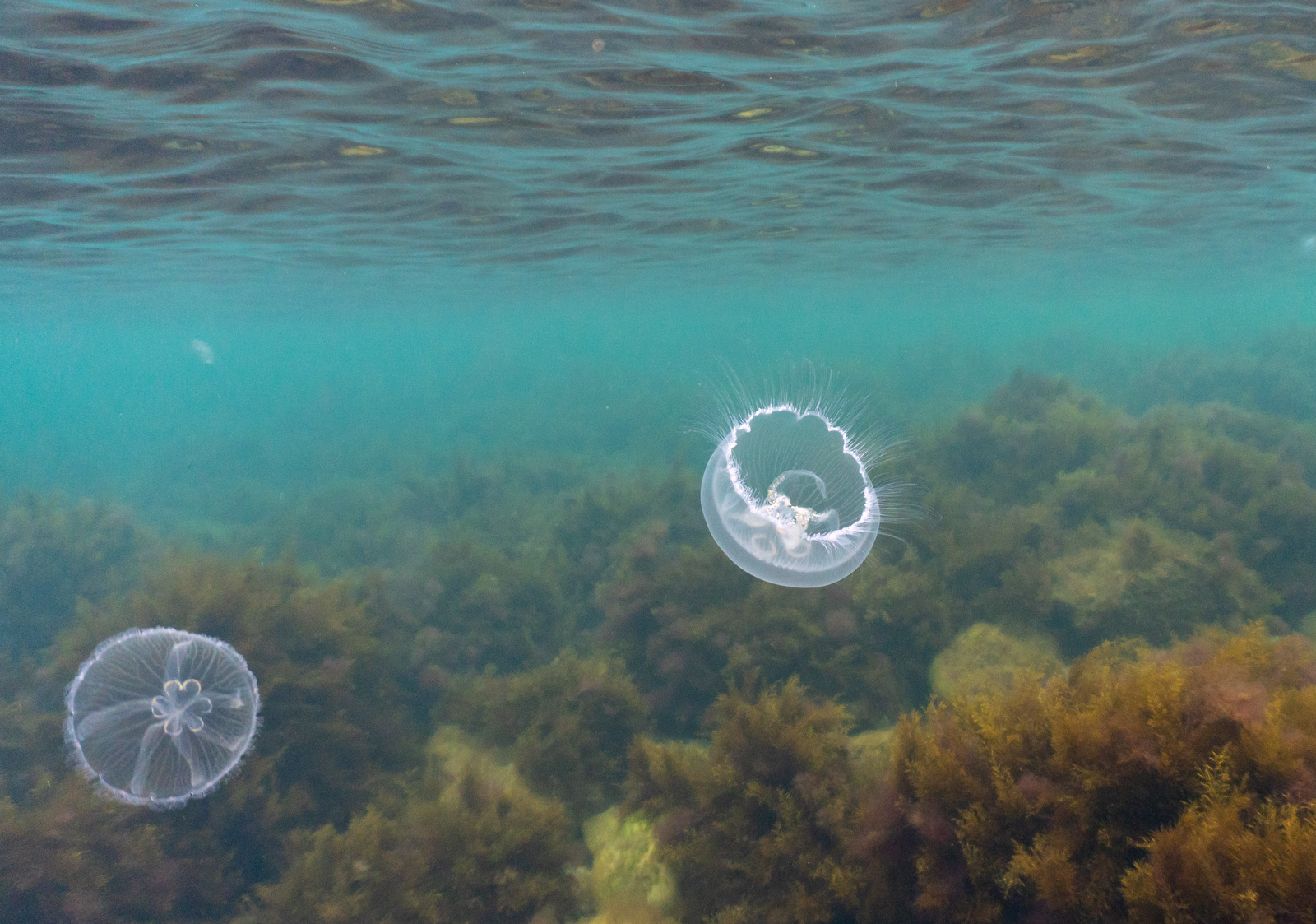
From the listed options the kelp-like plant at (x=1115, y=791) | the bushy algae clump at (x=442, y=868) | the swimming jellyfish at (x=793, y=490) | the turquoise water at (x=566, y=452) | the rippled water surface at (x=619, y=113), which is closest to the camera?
the kelp-like plant at (x=1115, y=791)

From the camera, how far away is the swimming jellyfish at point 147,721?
15.9 feet

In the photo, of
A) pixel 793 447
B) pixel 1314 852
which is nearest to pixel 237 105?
pixel 793 447

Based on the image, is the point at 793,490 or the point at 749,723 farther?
the point at 793,490

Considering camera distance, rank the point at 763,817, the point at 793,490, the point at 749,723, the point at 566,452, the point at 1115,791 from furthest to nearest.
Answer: the point at 566,452 → the point at 793,490 → the point at 749,723 → the point at 763,817 → the point at 1115,791

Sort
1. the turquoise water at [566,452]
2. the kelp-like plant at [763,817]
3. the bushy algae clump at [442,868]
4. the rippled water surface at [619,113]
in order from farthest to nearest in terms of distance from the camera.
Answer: the rippled water surface at [619,113], the turquoise water at [566,452], the bushy algae clump at [442,868], the kelp-like plant at [763,817]

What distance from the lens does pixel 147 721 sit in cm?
486

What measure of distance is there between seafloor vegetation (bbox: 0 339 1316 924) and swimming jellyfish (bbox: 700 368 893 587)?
1.05 metres

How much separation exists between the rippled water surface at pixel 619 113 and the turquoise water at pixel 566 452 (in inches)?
3.0

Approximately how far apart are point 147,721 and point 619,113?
929 centimetres

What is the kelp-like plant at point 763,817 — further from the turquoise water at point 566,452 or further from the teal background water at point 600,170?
the teal background water at point 600,170

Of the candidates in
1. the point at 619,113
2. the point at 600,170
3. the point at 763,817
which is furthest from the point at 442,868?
the point at 600,170

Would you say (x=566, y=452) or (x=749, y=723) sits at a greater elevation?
(x=749, y=723)

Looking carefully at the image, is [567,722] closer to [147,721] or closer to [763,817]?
[763,817]

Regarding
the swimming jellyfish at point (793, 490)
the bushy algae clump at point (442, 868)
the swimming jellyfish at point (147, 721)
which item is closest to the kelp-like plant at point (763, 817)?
the bushy algae clump at point (442, 868)
